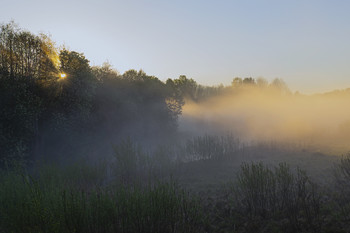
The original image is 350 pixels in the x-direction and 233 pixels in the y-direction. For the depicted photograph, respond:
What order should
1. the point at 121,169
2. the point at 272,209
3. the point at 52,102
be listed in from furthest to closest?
the point at 52,102, the point at 121,169, the point at 272,209

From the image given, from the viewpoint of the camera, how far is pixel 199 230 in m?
6.44

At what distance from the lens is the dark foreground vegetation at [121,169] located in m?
5.22

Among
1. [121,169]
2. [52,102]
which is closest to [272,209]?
[121,169]

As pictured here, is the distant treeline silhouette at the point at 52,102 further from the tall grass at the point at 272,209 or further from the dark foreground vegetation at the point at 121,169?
the tall grass at the point at 272,209

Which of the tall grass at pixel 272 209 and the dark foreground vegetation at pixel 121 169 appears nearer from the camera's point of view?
the dark foreground vegetation at pixel 121 169

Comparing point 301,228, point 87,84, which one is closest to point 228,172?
point 301,228

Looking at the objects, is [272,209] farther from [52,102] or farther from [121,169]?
[52,102]

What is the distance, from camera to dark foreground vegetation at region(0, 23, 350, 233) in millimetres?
5219

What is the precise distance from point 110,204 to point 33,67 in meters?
16.0

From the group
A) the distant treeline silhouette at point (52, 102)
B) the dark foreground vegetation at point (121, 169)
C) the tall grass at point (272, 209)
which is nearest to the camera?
the dark foreground vegetation at point (121, 169)

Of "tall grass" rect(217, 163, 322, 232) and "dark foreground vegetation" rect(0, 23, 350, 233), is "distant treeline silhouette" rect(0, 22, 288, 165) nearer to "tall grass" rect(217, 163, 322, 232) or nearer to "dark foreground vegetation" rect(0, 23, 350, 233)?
"dark foreground vegetation" rect(0, 23, 350, 233)

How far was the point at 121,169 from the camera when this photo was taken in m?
13.1

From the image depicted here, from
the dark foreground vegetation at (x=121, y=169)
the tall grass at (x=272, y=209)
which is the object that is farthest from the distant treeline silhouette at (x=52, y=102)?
the tall grass at (x=272, y=209)

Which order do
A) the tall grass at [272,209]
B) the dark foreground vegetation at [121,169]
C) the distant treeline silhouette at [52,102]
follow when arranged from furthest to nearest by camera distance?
1. the distant treeline silhouette at [52,102]
2. the tall grass at [272,209]
3. the dark foreground vegetation at [121,169]
